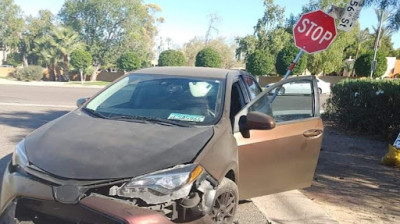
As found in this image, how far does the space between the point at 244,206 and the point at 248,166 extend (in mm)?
1077

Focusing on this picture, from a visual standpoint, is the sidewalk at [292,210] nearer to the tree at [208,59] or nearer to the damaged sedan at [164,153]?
the damaged sedan at [164,153]

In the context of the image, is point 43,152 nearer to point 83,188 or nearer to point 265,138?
point 83,188

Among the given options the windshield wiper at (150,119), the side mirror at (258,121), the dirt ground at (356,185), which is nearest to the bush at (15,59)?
the dirt ground at (356,185)

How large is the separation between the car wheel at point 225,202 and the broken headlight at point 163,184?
1.77 feet

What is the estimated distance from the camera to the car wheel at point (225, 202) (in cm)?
338

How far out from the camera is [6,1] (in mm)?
59719

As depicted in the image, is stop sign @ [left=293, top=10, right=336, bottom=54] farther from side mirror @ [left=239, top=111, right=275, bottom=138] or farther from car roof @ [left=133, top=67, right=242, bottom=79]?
side mirror @ [left=239, top=111, right=275, bottom=138]

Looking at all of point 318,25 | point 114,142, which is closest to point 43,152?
point 114,142

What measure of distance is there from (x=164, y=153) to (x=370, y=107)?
866 centimetres

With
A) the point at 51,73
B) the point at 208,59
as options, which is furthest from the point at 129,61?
the point at 51,73

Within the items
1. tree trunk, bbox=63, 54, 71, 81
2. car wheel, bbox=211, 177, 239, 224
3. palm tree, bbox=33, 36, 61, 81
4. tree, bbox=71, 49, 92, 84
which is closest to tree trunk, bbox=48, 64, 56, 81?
palm tree, bbox=33, 36, 61, 81

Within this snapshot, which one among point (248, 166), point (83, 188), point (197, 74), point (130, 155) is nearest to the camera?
point (83, 188)

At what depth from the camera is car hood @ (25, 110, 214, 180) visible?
111 inches

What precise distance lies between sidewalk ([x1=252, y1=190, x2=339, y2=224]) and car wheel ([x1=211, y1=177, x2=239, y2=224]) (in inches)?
43.3
